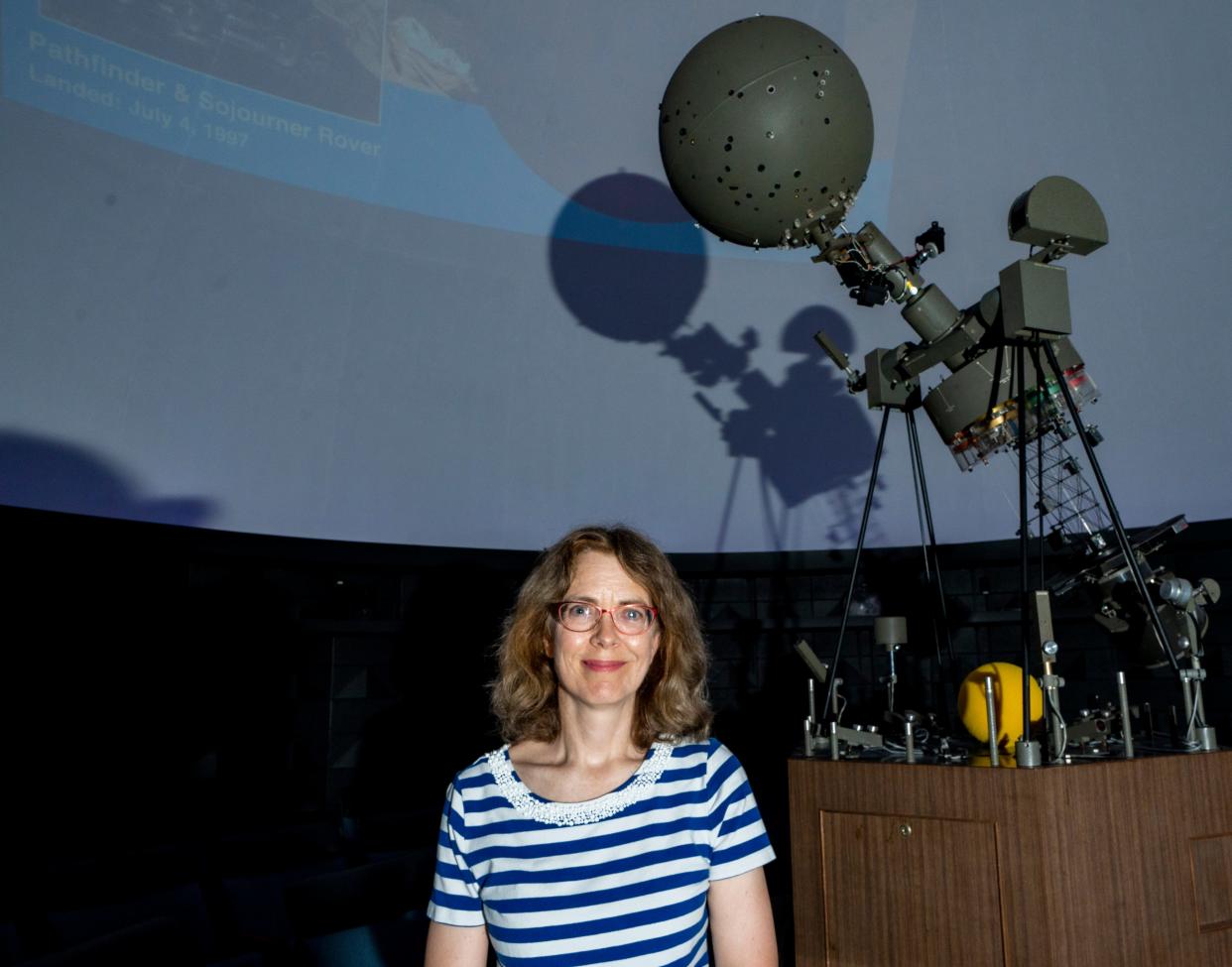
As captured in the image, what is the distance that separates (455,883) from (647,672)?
0.57 meters

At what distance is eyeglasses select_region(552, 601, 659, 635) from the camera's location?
6.11 ft

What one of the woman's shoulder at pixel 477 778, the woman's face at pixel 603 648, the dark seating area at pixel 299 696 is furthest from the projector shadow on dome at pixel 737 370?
the woman's shoulder at pixel 477 778

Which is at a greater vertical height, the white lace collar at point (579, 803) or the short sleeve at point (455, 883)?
the white lace collar at point (579, 803)

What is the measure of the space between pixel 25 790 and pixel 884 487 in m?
4.76

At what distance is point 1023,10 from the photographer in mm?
5660

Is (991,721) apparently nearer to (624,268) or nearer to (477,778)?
(477,778)

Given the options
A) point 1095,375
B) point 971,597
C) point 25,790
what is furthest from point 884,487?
point 25,790

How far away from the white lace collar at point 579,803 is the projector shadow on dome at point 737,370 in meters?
4.06

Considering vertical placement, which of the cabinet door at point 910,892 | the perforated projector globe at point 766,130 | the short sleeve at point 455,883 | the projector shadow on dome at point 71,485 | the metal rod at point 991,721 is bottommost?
the cabinet door at point 910,892

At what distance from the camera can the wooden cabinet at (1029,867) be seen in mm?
2020

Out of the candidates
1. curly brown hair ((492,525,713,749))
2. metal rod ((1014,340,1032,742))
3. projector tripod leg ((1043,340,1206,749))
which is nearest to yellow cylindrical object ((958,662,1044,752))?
metal rod ((1014,340,1032,742))

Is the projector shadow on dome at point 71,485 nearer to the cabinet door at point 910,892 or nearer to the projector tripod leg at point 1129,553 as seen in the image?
the cabinet door at point 910,892

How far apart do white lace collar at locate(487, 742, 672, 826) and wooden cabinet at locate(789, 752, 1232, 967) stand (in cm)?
84

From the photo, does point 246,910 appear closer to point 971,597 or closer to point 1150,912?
point 1150,912
